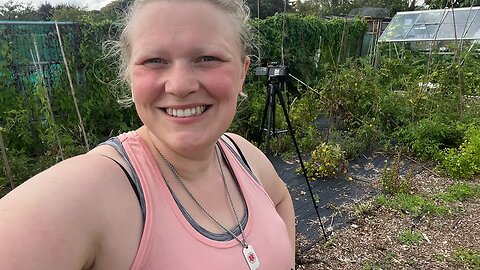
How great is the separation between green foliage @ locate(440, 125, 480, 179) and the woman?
441 cm

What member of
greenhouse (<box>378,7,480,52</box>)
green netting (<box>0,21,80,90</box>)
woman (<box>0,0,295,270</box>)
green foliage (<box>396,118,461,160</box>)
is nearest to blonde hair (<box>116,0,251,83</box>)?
woman (<box>0,0,295,270</box>)

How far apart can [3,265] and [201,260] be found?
1.20ft

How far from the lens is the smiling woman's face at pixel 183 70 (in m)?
0.88

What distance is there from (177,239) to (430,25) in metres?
10.3

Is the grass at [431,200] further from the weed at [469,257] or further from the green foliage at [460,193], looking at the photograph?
the weed at [469,257]

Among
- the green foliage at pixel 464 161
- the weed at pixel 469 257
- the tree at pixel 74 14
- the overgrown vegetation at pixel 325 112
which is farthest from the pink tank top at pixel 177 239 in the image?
the tree at pixel 74 14

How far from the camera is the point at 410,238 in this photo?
11.3ft

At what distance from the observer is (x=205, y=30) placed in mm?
905

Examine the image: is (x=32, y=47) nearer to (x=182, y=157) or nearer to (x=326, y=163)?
(x=326, y=163)

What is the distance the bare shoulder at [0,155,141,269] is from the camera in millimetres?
613

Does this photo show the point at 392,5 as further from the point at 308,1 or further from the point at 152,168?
the point at 152,168

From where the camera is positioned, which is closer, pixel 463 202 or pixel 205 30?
pixel 205 30

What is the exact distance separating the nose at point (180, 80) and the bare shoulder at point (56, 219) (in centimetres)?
25

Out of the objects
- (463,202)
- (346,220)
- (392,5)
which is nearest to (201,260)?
(346,220)
